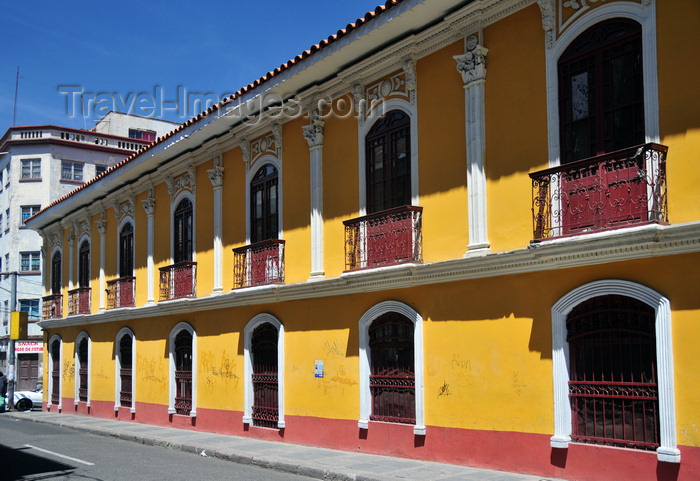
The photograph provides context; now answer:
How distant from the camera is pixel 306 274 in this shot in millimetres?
14336

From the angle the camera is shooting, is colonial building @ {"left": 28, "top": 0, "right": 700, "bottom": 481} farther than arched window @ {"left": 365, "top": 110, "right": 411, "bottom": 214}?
No

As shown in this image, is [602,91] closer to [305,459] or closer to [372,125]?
[372,125]

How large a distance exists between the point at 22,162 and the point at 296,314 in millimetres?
30643

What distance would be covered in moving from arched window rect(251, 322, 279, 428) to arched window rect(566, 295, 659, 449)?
726cm

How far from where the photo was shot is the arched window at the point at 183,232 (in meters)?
18.8

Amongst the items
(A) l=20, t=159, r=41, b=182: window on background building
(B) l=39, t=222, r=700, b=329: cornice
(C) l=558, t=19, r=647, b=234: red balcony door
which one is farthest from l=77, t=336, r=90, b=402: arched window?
(C) l=558, t=19, r=647, b=234: red balcony door

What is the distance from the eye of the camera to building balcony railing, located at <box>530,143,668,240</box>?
332 inches

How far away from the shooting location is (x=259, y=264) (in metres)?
15.4

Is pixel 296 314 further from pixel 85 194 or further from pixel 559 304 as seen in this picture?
pixel 85 194

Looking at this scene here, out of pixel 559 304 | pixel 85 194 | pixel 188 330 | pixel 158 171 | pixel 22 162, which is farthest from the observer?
pixel 22 162

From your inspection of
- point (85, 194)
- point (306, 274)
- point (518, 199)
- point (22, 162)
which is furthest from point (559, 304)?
point (22, 162)

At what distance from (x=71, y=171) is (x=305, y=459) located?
3272 centimetres

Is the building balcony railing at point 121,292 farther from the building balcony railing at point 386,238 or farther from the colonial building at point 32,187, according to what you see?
the colonial building at point 32,187

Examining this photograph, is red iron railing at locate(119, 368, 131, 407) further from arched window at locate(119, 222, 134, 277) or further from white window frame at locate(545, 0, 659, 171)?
white window frame at locate(545, 0, 659, 171)
